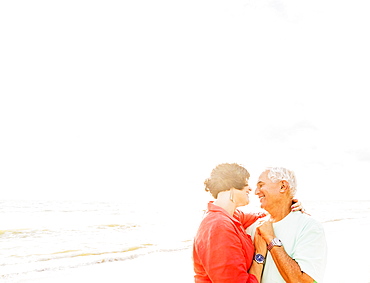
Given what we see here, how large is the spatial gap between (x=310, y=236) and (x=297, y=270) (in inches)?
10.5

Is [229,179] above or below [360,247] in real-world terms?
above

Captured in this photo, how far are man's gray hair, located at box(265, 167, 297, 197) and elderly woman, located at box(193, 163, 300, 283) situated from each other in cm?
20

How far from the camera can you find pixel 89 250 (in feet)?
40.7

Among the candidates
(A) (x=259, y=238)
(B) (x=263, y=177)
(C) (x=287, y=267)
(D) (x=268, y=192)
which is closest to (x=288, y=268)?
(C) (x=287, y=267)

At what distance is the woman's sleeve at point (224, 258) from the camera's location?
2.42m

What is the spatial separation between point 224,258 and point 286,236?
0.60 metres

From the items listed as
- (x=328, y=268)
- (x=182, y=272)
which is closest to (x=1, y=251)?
(x=182, y=272)

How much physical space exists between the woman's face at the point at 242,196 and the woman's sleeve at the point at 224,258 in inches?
15.0

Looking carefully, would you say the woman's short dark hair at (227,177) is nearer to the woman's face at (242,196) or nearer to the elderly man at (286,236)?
the woman's face at (242,196)

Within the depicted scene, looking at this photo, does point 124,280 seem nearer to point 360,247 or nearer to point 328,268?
point 328,268

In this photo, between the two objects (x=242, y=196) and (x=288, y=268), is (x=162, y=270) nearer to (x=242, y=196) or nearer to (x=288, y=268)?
(x=242, y=196)

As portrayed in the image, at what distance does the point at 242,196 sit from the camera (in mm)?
2895

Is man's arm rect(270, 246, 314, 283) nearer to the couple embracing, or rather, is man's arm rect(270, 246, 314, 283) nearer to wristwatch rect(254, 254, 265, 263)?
the couple embracing

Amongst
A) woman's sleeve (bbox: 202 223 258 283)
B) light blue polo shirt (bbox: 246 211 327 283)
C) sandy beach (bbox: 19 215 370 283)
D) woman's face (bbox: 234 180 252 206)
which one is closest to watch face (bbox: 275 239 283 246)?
light blue polo shirt (bbox: 246 211 327 283)
